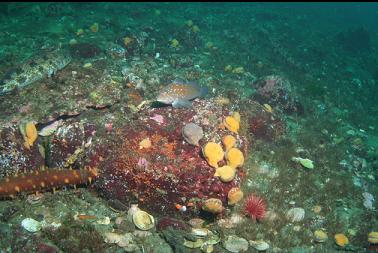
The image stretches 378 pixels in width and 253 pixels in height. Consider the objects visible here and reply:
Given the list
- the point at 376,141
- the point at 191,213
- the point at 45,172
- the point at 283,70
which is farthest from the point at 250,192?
the point at 283,70

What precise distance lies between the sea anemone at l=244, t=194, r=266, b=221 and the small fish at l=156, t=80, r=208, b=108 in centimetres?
254

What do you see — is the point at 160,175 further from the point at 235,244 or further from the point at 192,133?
the point at 235,244

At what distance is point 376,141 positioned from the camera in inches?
465

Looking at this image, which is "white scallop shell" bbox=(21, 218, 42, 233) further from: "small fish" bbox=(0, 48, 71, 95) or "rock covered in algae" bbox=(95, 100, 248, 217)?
"small fish" bbox=(0, 48, 71, 95)

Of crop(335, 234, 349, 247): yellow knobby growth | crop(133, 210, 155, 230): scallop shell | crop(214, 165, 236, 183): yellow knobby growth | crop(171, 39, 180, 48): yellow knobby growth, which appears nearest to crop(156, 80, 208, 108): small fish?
crop(214, 165, 236, 183): yellow knobby growth

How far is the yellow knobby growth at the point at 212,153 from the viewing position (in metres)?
6.51

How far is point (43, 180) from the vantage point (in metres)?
6.18

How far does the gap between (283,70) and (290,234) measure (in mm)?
10957

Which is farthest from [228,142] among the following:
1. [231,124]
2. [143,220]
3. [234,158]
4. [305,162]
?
[305,162]

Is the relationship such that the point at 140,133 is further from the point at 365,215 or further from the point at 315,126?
the point at 315,126

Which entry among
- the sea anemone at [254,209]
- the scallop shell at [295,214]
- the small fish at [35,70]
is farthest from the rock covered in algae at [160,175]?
the small fish at [35,70]

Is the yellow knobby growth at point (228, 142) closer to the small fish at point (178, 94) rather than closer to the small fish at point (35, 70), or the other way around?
the small fish at point (178, 94)

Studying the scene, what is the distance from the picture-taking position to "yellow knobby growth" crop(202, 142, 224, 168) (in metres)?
6.51

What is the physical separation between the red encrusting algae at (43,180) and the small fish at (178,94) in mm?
2255
